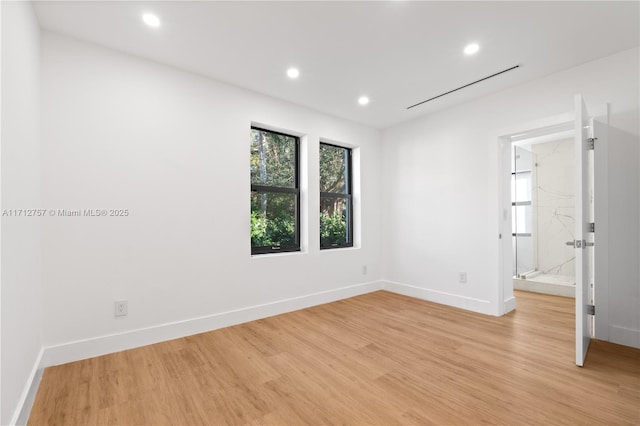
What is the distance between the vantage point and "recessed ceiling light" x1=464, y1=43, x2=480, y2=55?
245 cm

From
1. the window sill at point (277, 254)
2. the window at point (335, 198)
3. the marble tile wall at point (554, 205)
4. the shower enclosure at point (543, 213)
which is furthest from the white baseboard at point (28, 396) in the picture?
the marble tile wall at point (554, 205)

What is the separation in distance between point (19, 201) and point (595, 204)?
4.46 meters

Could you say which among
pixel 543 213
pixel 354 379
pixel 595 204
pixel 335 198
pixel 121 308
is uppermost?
pixel 335 198

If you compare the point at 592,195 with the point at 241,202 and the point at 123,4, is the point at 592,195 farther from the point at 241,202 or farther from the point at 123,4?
the point at 123,4

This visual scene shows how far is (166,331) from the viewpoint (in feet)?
8.77

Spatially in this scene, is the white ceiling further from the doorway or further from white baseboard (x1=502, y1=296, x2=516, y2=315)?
white baseboard (x1=502, y1=296, x2=516, y2=315)

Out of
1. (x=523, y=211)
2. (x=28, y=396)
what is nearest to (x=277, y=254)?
(x=28, y=396)

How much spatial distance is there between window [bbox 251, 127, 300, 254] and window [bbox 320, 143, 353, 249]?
0.53 meters

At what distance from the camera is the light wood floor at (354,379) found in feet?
5.40

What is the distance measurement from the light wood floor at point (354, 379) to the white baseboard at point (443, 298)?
0.39 m

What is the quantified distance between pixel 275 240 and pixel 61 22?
2.71 meters

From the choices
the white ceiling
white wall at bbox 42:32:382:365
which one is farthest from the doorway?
white wall at bbox 42:32:382:365

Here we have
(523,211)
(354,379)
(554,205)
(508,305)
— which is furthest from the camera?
(523,211)

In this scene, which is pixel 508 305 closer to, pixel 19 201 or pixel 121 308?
pixel 121 308
